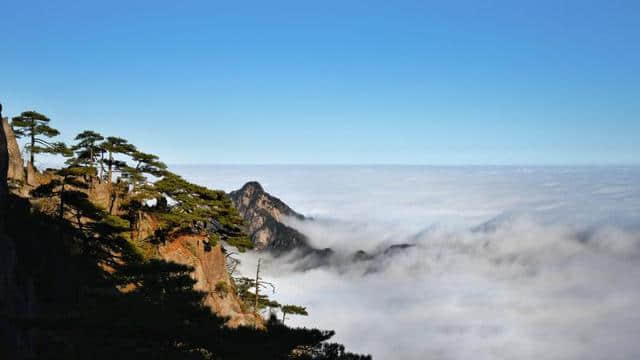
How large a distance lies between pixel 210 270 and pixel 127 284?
70.5ft

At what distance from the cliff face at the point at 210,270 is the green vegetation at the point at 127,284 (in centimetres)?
A: 124

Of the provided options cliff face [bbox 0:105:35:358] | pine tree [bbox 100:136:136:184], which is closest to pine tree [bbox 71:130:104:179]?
pine tree [bbox 100:136:136:184]

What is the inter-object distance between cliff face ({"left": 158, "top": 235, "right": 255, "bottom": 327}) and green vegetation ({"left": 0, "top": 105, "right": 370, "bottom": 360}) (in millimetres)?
1236

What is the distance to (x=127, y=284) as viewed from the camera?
92.7ft

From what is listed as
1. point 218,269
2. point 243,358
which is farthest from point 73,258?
point 218,269

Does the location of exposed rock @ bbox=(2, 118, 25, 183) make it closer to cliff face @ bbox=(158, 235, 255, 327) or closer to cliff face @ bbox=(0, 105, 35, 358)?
cliff face @ bbox=(158, 235, 255, 327)

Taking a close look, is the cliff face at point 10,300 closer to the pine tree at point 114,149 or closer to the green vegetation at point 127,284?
the green vegetation at point 127,284

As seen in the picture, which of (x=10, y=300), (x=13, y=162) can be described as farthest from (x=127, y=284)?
(x=13, y=162)

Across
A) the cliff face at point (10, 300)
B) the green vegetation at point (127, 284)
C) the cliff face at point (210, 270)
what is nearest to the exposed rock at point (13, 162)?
the green vegetation at point (127, 284)

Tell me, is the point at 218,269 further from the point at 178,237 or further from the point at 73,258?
the point at 73,258

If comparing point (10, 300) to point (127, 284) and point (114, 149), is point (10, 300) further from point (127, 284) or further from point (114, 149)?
point (114, 149)

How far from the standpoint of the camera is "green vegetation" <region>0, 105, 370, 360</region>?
20.9 m

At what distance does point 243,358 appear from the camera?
66.9ft

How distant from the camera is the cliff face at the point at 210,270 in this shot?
44.5 m
